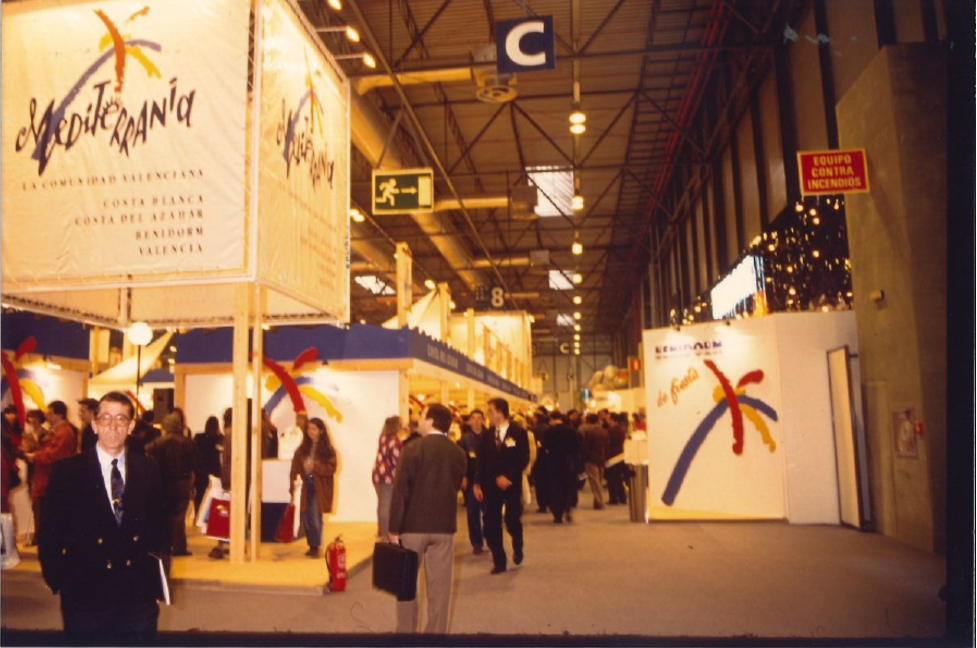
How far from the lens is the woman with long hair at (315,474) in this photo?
7.65 m

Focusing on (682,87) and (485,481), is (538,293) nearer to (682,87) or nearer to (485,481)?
(682,87)

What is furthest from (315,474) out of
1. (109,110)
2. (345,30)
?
(345,30)

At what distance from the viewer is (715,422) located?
1073 cm

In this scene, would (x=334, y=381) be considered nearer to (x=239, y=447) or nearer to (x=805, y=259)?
(x=239, y=447)

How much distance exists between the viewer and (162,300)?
29.4ft

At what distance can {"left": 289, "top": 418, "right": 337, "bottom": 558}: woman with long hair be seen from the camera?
7648mm

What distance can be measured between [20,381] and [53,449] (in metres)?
3.69

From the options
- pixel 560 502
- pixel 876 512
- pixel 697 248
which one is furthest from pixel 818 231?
pixel 697 248

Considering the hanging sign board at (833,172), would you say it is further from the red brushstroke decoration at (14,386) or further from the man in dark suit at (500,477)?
the red brushstroke decoration at (14,386)

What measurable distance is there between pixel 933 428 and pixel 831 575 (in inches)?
75.6

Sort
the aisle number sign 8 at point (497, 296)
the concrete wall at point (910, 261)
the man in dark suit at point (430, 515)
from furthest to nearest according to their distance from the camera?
1. the aisle number sign 8 at point (497, 296)
2. the concrete wall at point (910, 261)
3. the man in dark suit at point (430, 515)

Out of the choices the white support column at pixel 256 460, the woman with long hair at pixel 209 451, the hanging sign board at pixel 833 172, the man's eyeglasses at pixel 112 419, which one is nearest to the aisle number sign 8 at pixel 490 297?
the woman with long hair at pixel 209 451

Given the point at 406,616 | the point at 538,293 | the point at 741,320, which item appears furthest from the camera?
the point at 538,293

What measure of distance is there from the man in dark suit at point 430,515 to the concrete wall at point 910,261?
209 inches
